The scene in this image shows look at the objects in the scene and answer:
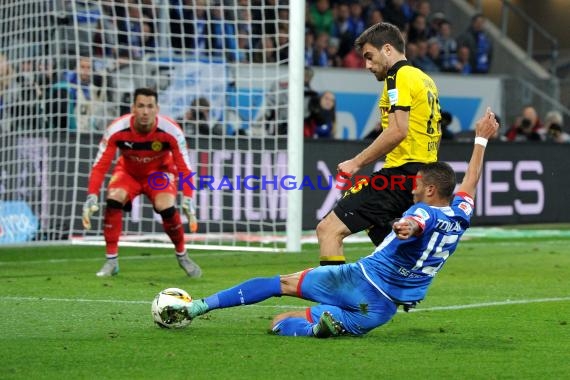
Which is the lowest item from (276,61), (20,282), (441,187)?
(20,282)

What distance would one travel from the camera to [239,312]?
941 centimetres

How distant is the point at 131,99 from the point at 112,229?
15.4ft

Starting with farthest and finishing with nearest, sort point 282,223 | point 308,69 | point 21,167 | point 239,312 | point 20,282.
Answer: point 308,69 < point 282,223 < point 21,167 < point 20,282 < point 239,312

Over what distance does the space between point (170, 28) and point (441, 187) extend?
10227 mm

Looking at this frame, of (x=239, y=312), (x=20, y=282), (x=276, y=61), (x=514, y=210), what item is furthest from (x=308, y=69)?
(x=239, y=312)

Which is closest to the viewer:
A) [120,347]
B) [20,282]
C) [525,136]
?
[120,347]

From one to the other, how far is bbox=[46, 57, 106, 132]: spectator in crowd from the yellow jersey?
317 inches

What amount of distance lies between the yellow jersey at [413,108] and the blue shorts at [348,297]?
4.83 feet

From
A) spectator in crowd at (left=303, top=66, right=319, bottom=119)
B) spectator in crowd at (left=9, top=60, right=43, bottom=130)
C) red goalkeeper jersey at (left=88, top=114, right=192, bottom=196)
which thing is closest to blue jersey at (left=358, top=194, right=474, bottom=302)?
red goalkeeper jersey at (left=88, top=114, right=192, bottom=196)

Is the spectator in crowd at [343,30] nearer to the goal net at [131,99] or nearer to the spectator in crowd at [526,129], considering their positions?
the spectator in crowd at [526,129]

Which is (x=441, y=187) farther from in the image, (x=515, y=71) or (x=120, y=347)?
(x=515, y=71)

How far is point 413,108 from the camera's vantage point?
902 cm

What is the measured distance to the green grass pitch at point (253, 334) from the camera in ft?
22.0

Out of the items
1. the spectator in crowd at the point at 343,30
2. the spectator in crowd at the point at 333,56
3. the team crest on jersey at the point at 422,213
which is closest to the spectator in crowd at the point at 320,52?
the spectator in crowd at the point at 333,56
